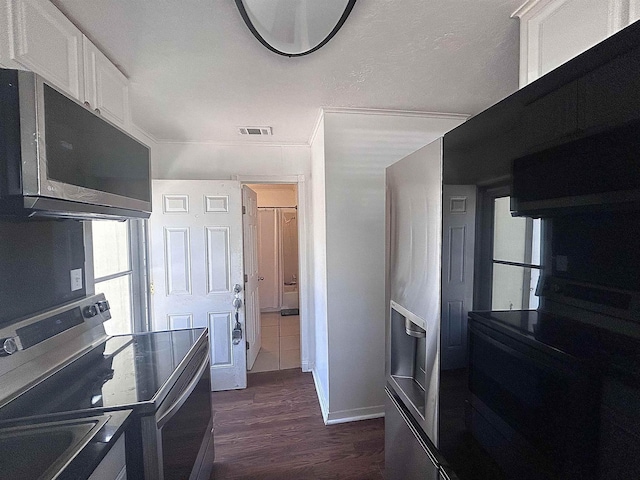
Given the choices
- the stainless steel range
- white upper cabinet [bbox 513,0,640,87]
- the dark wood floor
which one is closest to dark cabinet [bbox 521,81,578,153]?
white upper cabinet [bbox 513,0,640,87]

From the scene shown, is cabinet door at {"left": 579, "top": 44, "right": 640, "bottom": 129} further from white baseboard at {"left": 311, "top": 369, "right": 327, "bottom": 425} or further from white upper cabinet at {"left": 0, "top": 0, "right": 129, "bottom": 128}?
white baseboard at {"left": 311, "top": 369, "right": 327, "bottom": 425}

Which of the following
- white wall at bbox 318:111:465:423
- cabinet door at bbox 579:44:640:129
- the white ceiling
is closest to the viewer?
cabinet door at bbox 579:44:640:129

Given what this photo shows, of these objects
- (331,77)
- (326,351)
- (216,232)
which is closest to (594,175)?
(331,77)

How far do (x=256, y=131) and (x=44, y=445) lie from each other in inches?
97.2

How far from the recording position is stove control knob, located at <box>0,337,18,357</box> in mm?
997

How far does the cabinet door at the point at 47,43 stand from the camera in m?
1.00

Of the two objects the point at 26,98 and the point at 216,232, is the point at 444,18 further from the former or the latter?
the point at 216,232

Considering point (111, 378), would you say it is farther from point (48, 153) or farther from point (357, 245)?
point (357, 245)

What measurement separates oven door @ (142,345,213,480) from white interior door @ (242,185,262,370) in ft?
4.37

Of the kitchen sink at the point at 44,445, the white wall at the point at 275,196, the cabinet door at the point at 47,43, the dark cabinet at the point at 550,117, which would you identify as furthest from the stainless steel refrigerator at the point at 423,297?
the white wall at the point at 275,196

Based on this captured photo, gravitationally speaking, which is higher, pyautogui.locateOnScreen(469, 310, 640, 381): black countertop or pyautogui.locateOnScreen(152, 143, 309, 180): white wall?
pyautogui.locateOnScreen(152, 143, 309, 180): white wall

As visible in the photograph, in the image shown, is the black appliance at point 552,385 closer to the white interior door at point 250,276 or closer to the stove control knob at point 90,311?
the stove control knob at point 90,311

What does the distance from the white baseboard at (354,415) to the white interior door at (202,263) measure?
992mm

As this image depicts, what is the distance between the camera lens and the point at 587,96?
0.53 meters
